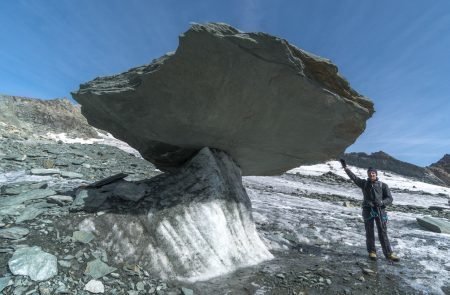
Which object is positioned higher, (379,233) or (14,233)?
(14,233)

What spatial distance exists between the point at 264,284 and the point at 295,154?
14.7 feet

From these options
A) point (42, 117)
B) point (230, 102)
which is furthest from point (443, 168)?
point (230, 102)

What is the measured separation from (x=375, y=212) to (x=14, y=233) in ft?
27.3

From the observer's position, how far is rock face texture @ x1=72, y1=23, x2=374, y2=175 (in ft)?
19.9

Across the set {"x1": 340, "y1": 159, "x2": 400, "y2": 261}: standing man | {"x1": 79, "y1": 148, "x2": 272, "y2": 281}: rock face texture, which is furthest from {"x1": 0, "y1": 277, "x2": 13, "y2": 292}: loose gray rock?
{"x1": 340, "y1": 159, "x2": 400, "y2": 261}: standing man

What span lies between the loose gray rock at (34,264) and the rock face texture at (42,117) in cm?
3307

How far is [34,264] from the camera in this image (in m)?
4.88

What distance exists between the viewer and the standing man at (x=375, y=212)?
341 inches

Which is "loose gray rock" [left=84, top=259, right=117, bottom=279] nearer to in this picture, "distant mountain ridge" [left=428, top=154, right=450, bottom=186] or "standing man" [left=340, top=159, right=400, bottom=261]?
"standing man" [left=340, top=159, right=400, bottom=261]

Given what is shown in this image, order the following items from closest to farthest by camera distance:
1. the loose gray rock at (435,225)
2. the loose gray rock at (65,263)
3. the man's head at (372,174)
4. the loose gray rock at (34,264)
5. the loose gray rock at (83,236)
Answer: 1. the loose gray rock at (34,264)
2. the loose gray rock at (65,263)
3. the loose gray rock at (83,236)
4. the man's head at (372,174)
5. the loose gray rock at (435,225)

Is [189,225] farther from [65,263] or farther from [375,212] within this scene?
[375,212]

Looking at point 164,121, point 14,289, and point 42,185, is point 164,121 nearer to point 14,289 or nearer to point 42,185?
point 42,185

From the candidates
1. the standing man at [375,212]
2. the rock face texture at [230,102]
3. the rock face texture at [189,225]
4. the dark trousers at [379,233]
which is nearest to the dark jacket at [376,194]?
the standing man at [375,212]

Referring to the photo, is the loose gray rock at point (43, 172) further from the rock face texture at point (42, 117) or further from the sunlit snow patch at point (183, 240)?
the rock face texture at point (42, 117)
